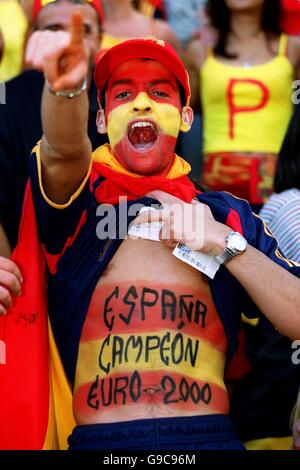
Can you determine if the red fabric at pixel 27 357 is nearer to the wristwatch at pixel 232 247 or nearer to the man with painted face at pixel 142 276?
the man with painted face at pixel 142 276

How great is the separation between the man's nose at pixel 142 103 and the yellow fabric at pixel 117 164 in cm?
17

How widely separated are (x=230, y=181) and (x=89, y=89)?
2.74ft

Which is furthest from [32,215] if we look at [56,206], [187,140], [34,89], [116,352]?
[187,140]

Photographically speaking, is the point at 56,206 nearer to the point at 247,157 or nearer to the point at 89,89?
the point at 89,89

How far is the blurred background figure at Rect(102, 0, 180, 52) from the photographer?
4852 mm

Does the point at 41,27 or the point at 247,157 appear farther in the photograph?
the point at 247,157

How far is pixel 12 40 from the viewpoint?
4.78 metres

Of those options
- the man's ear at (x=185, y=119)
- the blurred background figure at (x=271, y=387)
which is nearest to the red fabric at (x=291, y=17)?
the blurred background figure at (x=271, y=387)

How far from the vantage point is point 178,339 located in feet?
10.2

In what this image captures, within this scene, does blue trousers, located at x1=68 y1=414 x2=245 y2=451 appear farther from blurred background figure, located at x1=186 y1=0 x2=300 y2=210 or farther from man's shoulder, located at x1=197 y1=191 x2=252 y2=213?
blurred background figure, located at x1=186 y1=0 x2=300 y2=210

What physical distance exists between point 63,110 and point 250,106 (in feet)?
6.45

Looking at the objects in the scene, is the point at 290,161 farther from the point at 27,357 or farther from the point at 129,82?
the point at 27,357

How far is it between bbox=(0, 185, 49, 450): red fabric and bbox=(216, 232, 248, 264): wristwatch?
58cm

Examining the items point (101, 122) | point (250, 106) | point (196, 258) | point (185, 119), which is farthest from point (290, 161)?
point (196, 258)
